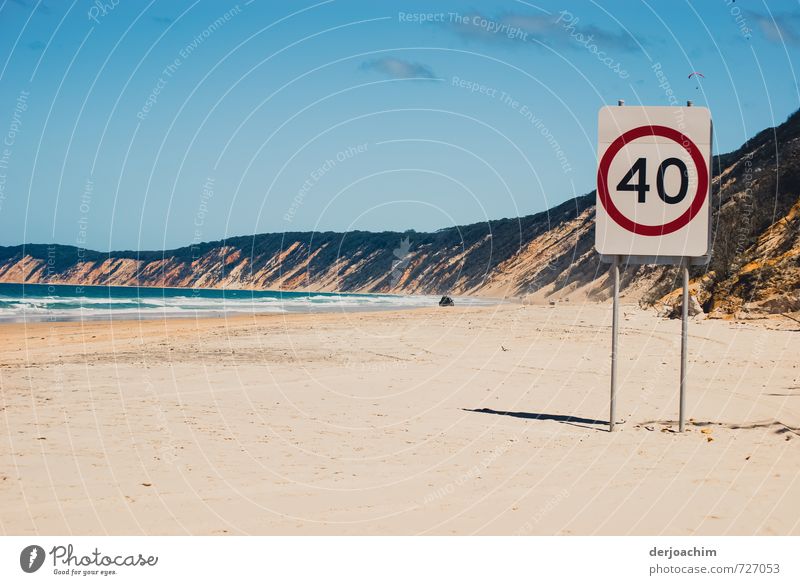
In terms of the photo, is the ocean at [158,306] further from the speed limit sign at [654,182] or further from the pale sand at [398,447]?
the speed limit sign at [654,182]

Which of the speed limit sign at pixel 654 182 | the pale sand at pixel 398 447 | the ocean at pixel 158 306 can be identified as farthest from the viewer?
the ocean at pixel 158 306

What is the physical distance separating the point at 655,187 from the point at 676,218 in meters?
0.41

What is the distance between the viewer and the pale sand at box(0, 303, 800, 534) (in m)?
5.71

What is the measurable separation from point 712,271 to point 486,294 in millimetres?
67085

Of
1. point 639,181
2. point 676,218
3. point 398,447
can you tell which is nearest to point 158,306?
point 398,447

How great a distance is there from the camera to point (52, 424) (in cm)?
877

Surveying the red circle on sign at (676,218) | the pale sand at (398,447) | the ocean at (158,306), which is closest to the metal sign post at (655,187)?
the red circle on sign at (676,218)

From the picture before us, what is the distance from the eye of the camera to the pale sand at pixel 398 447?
571 centimetres

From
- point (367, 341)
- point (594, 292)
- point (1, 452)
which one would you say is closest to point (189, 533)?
Answer: point (1, 452)

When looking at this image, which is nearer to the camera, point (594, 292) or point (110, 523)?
point (110, 523)

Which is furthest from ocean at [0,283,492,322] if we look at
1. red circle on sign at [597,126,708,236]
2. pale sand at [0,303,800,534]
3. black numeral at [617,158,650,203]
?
black numeral at [617,158,650,203]

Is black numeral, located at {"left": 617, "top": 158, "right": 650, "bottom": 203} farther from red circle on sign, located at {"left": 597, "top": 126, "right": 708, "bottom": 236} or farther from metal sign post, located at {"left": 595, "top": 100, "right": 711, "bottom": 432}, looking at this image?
red circle on sign, located at {"left": 597, "top": 126, "right": 708, "bottom": 236}

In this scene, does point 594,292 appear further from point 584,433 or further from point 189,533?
point 189,533

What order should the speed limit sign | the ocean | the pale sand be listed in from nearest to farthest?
the pale sand
the speed limit sign
the ocean
